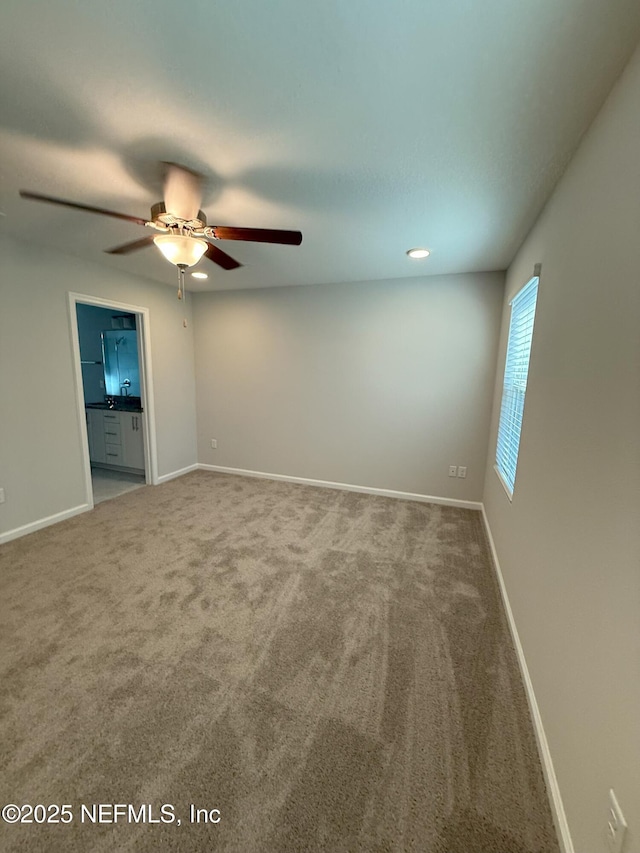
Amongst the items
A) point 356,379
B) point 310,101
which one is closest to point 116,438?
point 356,379

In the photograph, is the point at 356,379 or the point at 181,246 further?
the point at 356,379

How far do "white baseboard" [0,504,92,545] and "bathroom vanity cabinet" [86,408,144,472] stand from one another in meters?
1.06

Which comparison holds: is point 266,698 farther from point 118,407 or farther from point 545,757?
point 118,407

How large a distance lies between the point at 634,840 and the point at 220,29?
233cm

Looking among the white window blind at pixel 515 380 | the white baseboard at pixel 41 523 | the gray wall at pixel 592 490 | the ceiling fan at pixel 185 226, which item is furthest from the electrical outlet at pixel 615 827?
the white baseboard at pixel 41 523

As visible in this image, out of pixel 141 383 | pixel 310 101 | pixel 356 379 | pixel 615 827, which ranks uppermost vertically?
pixel 310 101

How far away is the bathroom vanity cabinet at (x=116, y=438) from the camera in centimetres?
433

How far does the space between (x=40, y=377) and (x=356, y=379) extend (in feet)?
9.91

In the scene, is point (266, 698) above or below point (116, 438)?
below

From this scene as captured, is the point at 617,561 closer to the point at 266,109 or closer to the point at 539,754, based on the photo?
the point at 539,754

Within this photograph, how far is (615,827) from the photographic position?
0.83 m

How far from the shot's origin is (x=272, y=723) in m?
1.42

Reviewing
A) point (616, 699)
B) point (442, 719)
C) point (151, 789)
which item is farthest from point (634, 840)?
point (151, 789)

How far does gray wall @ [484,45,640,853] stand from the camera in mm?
880
